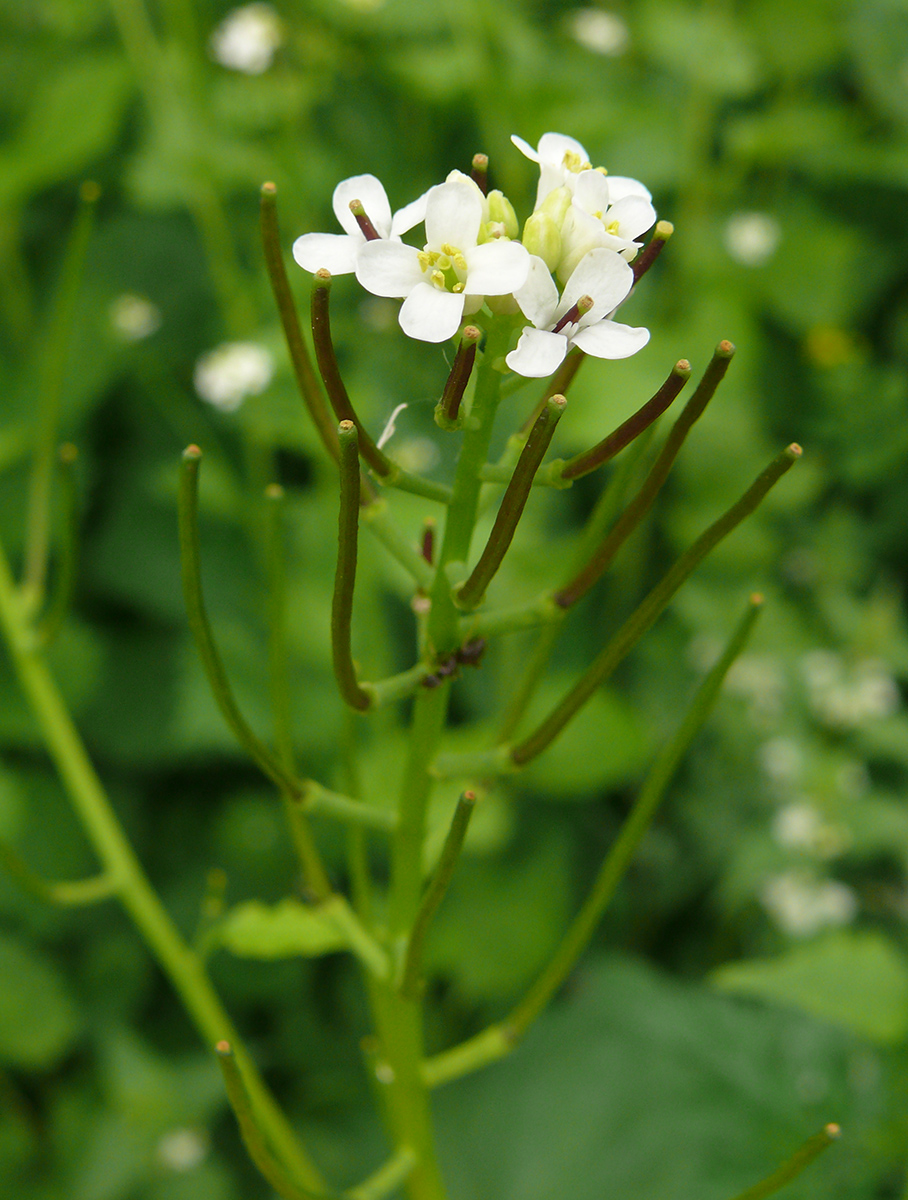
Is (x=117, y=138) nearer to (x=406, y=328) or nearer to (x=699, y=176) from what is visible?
(x=699, y=176)

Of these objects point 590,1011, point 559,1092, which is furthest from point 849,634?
point 559,1092

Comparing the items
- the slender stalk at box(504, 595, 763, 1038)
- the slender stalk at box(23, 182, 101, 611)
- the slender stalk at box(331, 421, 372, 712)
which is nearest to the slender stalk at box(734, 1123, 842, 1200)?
the slender stalk at box(504, 595, 763, 1038)

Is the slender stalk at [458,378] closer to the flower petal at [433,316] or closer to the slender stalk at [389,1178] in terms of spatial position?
the flower petal at [433,316]

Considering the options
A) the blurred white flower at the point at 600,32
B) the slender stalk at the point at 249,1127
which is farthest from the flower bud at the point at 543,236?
the blurred white flower at the point at 600,32

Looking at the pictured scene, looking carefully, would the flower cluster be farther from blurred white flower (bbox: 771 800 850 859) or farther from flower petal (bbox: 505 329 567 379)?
blurred white flower (bbox: 771 800 850 859)

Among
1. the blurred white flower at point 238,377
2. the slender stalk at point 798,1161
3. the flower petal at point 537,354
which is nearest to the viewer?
the flower petal at point 537,354

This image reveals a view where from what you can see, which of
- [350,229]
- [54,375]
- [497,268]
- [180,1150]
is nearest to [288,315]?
[350,229]
